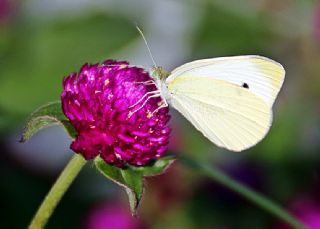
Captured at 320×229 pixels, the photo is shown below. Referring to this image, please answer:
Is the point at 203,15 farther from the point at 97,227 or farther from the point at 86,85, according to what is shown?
the point at 86,85

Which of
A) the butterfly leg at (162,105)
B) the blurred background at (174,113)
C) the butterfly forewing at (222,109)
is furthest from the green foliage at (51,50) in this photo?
the butterfly leg at (162,105)

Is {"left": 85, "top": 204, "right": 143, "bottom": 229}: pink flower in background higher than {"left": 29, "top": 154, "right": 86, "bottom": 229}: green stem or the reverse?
the reverse

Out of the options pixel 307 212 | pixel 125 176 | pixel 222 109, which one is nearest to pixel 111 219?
pixel 307 212

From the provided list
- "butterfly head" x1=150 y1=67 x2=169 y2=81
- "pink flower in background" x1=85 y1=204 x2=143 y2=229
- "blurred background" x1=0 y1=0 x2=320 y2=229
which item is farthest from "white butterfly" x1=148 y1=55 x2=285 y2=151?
"pink flower in background" x1=85 y1=204 x2=143 y2=229

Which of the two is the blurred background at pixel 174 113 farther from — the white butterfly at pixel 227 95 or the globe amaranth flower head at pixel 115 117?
the globe amaranth flower head at pixel 115 117

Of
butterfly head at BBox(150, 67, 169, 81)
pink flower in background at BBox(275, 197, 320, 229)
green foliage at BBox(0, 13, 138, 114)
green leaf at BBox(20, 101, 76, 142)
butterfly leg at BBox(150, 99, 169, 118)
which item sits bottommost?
pink flower in background at BBox(275, 197, 320, 229)

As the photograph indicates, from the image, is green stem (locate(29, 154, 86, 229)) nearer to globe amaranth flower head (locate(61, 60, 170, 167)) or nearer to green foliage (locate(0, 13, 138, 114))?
globe amaranth flower head (locate(61, 60, 170, 167))
